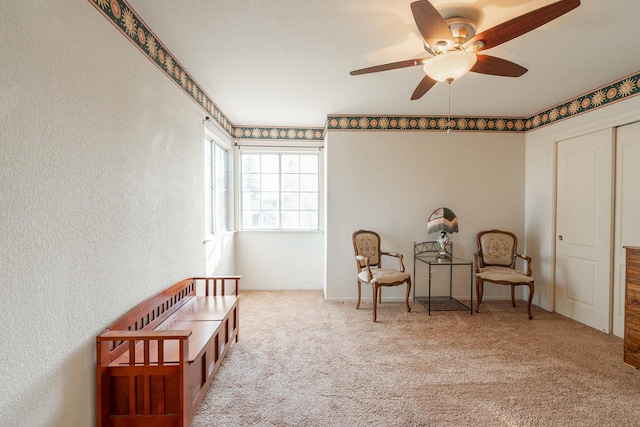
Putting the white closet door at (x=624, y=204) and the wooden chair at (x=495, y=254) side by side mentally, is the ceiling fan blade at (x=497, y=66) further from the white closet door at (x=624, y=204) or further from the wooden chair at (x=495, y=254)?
the wooden chair at (x=495, y=254)

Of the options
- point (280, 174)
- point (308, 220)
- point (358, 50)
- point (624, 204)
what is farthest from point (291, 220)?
point (624, 204)

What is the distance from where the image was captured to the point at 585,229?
11.1 ft

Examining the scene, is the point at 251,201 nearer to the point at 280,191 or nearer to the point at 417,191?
the point at 280,191

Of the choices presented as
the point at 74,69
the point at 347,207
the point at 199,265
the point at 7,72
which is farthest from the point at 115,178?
the point at 347,207

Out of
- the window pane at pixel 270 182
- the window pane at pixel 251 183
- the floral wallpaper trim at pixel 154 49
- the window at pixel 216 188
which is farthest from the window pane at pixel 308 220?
the floral wallpaper trim at pixel 154 49

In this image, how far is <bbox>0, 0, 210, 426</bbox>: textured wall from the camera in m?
1.20

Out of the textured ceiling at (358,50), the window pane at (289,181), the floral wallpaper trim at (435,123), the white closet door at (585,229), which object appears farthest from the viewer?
the window pane at (289,181)

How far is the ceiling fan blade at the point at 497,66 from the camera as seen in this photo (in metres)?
1.94

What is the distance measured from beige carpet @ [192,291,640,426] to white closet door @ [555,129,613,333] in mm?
263

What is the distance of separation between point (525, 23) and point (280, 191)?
3.81 metres

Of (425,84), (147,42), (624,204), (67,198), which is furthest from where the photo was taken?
(624,204)

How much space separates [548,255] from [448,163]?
172 centimetres

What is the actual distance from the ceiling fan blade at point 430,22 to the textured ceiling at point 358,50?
27cm

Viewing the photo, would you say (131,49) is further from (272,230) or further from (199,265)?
(272,230)
